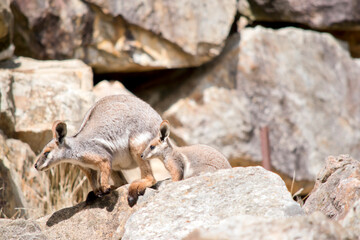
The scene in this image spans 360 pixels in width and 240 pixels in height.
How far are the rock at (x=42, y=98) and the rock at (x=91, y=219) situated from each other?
7.09ft

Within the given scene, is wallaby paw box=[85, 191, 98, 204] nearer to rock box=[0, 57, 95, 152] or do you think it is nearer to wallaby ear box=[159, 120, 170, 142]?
wallaby ear box=[159, 120, 170, 142]

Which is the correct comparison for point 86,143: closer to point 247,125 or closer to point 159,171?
point 159,171

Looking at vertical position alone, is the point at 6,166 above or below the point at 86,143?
below

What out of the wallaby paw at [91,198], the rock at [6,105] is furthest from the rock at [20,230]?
the rock at [6,105]

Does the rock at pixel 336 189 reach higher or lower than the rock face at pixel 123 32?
higher

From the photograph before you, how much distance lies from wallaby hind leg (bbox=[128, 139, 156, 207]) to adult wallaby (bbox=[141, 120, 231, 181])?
64mm

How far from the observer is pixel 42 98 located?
25.4 ft

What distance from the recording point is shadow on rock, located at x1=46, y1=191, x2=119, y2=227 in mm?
5367

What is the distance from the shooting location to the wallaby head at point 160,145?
18.5ft

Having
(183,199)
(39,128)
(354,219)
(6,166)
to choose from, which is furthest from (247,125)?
(354,219)

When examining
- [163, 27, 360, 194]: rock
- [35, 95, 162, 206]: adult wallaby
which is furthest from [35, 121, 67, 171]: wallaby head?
[163, 27, 360, 194]: rock

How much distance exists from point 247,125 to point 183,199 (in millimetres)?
5019

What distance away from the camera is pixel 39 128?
24.5 ft

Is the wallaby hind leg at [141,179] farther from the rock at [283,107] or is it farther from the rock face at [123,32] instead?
the rock at [283,107]
